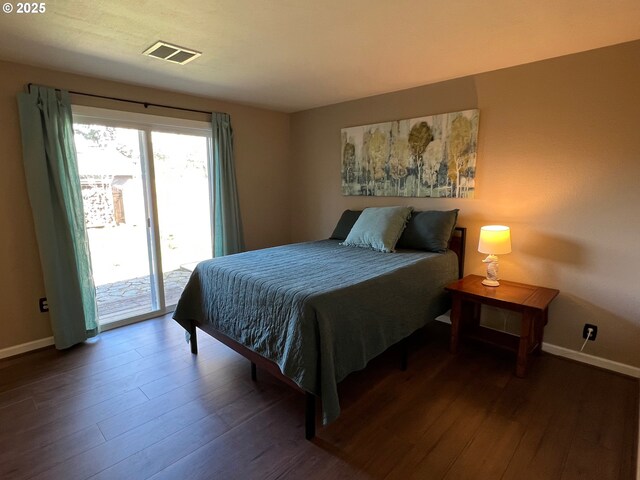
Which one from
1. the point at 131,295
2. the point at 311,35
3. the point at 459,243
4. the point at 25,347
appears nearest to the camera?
the point at 311,35

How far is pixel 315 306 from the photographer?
1741mm

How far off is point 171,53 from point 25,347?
263cm

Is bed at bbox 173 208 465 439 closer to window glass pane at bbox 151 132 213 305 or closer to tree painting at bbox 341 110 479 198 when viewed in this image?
tree painting at bbox 341 110 479 198

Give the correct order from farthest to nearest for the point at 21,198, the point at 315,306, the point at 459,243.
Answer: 1. the point at 459,243
2. the point at 21,198
3. the point at 315,306

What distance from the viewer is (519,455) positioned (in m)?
1.67

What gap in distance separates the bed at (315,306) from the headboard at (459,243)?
0.12 m

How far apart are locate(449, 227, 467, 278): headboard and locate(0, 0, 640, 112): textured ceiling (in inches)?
54.1

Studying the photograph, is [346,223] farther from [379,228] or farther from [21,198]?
[21,198]

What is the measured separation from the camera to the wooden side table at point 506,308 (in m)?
2.29

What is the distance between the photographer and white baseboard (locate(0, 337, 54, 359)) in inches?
104

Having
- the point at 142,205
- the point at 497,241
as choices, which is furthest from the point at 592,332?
the point at 142,205

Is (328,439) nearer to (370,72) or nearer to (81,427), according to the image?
(81,427)

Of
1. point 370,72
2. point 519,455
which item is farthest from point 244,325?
point 370,72

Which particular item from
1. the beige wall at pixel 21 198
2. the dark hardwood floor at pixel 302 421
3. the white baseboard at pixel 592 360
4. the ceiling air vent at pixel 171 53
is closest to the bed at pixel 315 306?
the dark hardwood floor at pixel 302 421
